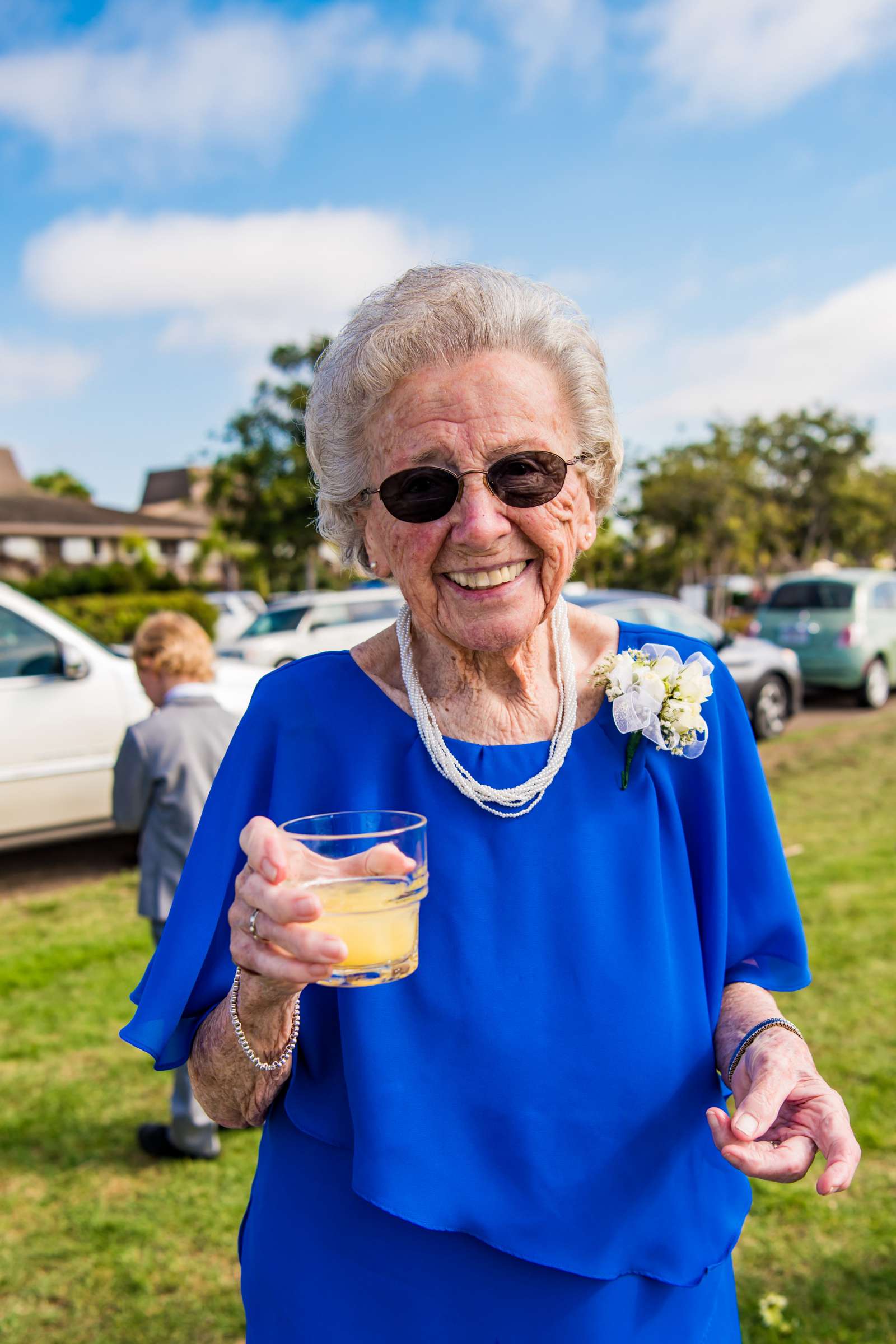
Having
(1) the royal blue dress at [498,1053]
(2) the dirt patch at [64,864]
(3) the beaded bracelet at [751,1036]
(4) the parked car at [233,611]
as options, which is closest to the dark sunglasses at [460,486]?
(1) the royal blue dress at [498,1053]

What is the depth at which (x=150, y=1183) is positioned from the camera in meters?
3.54

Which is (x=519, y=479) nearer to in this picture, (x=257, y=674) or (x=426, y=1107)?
(x=426, y=1107)

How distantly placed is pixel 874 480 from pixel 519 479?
39.1 meters

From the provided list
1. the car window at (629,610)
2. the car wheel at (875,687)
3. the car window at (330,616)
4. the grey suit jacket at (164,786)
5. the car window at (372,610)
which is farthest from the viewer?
the car window at (330,616)

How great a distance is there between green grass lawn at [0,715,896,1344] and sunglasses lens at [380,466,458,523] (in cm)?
255

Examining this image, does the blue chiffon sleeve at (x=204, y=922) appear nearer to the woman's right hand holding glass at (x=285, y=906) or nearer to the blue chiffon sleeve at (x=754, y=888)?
the woman's right hand holding glass at (x=285, y=906)

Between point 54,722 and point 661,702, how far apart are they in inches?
228

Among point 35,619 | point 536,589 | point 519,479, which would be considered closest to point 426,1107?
point 536,589

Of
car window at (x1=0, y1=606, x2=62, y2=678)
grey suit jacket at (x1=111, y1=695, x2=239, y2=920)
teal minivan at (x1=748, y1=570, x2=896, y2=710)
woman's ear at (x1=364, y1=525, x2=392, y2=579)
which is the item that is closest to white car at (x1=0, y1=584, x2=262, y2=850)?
car window at (x1=0, y1=606, x2=62, y2=678)

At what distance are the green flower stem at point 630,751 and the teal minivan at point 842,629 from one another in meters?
12.6

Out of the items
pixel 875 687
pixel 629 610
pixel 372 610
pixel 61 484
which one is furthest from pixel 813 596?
pixel 61 484

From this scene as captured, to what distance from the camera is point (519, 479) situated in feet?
5.21

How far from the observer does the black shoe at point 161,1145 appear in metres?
3.66

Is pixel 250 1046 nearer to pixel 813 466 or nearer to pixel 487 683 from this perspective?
pixel 487 683
